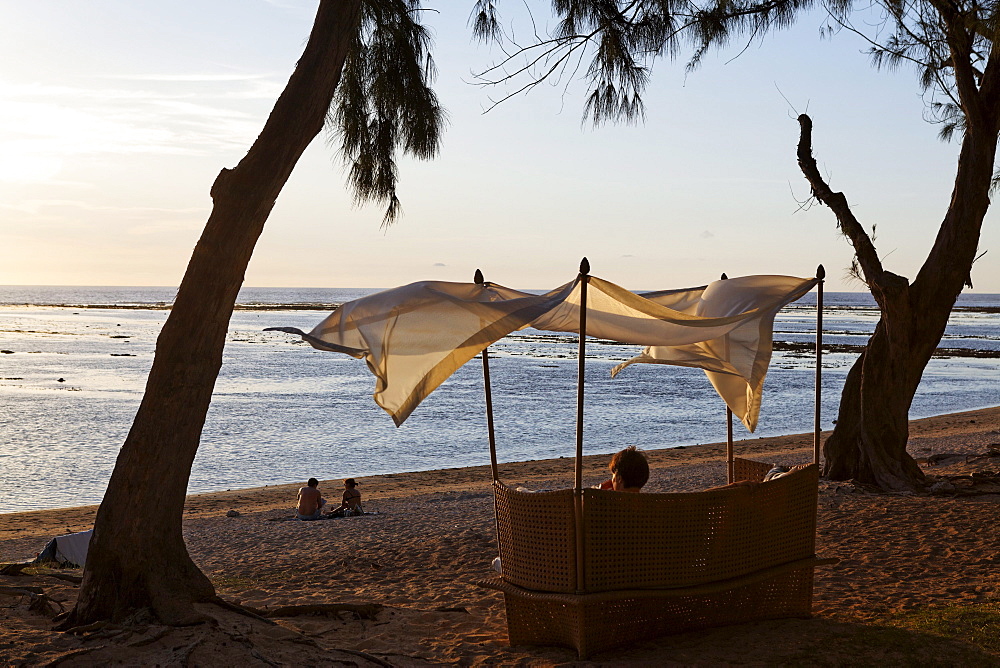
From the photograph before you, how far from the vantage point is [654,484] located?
12305 mm

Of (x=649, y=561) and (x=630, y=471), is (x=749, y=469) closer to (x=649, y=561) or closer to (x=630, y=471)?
(x=630, y=471)

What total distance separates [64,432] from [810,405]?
22.7 meters

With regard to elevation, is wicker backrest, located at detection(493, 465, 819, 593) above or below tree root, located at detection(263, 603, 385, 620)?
above

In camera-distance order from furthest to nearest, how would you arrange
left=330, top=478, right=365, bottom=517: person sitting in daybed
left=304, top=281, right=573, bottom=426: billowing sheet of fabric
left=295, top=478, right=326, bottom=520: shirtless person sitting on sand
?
Result: left=330, top=478, right=365, bottom=517: person sitting in daybed → left=295, top=478, right=326, bottom=520: shirtless person sitting on sand → left=304, top=281, right=573, bottom=426: billowing sheet of fabric

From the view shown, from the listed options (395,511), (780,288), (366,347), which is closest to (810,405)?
(395,511)

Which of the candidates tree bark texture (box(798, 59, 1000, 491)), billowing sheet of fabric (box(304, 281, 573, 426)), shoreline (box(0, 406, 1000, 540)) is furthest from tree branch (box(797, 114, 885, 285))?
billowing sheet of fabric (box(304, 281, 573, 426))

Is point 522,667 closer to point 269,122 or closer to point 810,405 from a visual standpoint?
point 269,122

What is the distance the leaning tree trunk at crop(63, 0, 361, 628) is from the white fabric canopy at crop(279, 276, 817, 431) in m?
0.64

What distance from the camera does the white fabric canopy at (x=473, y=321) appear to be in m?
4.57

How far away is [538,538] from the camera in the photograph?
14.7ft

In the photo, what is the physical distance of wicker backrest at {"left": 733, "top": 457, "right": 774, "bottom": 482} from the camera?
6.54 metres

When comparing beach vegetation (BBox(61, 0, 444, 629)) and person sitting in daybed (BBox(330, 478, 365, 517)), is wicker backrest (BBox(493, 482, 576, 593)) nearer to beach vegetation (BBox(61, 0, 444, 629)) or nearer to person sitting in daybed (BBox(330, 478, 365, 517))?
beach vegetation (BBox(61, 0, 444, 629))

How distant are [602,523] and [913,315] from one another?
615 cm

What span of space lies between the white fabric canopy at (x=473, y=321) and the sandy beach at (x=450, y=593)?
1354 millimetres
